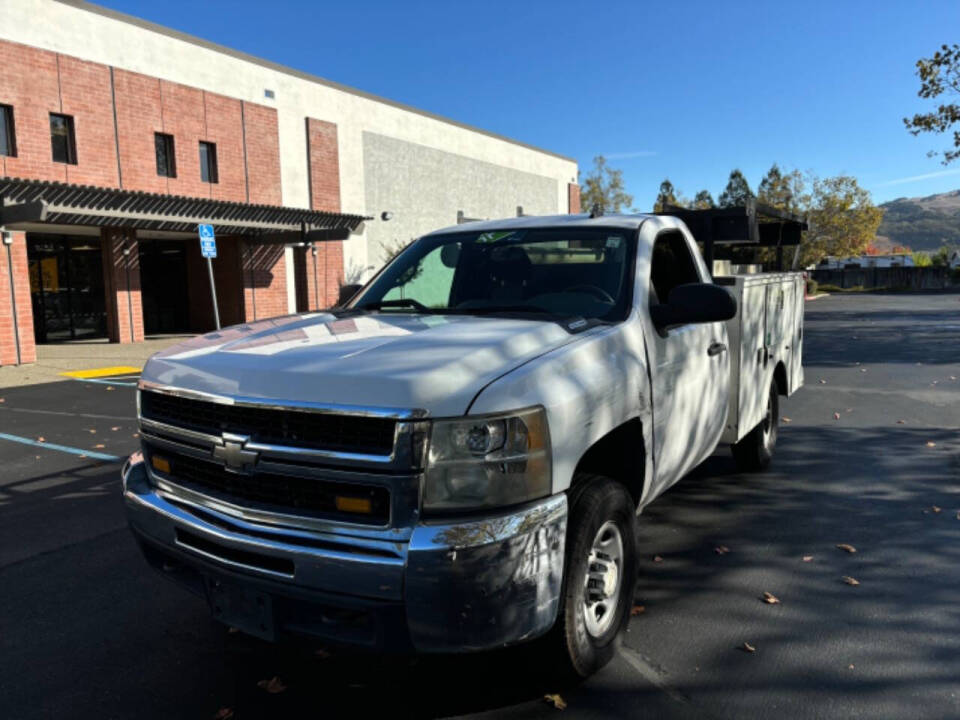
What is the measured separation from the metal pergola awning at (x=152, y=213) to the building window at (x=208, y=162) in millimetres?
2223

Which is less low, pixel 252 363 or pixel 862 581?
pixel 252 363

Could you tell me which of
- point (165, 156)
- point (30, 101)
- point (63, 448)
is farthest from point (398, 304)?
point (165, 156)

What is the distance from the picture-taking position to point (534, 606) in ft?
7.77

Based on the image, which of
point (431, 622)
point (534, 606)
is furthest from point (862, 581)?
point (431, 622)

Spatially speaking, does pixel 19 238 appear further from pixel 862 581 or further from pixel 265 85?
pixel 862 581

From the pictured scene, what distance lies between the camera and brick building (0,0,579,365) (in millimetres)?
17906

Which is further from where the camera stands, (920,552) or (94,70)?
(94,70)

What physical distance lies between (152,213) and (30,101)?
4010 mm

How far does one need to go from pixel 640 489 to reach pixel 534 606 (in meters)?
1.13

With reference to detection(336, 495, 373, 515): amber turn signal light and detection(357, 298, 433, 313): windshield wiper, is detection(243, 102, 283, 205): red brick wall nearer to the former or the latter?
detection(357, 298, 433, 313): windshield wiper

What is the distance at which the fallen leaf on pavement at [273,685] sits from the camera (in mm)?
2986

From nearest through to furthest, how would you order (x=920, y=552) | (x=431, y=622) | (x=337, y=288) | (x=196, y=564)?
(x=431, y=622) → (x=196, y=564) → (x=920, y=552) → (x=337, y=288)

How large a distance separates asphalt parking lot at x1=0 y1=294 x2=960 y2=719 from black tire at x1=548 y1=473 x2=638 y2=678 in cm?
16

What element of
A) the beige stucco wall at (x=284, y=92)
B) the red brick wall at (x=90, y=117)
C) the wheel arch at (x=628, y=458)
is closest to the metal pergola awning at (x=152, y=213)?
the red brick wall at (x=90, y=117)
